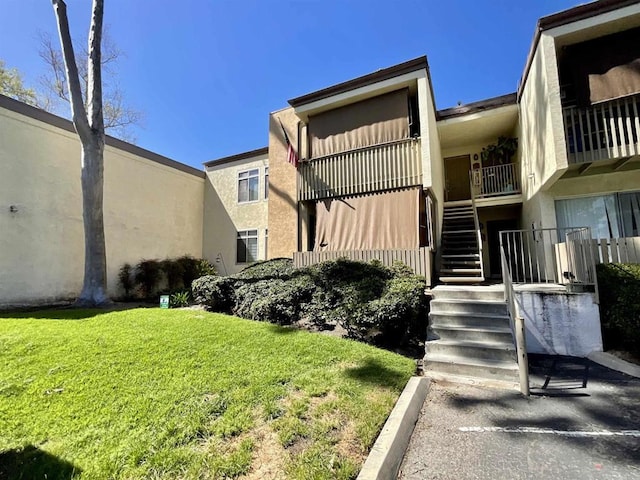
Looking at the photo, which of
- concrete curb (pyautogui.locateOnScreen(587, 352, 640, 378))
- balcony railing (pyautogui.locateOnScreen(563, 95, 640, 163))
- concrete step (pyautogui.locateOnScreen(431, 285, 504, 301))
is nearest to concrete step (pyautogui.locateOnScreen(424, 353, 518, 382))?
concrete step (pyautogui.locateOnScreen(431, 285, 504, 301))

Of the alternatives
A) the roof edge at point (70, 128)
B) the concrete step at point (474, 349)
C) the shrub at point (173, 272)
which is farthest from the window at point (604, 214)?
the roof edge at point (70, 128)

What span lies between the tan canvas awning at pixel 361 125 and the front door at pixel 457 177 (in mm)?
5154

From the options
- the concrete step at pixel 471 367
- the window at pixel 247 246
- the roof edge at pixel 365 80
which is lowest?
the concrete step at pixel 471 367

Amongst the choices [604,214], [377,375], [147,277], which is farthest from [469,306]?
[147,277]

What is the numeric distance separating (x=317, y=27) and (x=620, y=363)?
40.2 feet

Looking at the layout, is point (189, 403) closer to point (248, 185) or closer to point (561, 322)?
point (561, 322)

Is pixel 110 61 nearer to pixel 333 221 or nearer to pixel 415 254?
pixel 333 221

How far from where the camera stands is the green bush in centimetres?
581

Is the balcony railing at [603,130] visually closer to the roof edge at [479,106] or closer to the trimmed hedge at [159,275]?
the roof edge at [479,106]

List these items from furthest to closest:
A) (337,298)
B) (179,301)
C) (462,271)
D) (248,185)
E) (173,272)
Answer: (248,185) → (173,272) → (179,301) → (462,271) → (337,298)

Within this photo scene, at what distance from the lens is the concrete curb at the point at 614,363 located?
533cm

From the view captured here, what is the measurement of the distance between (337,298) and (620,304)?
5566 mm

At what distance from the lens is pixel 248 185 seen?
16703 mm

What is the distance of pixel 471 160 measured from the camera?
45.5 ft
